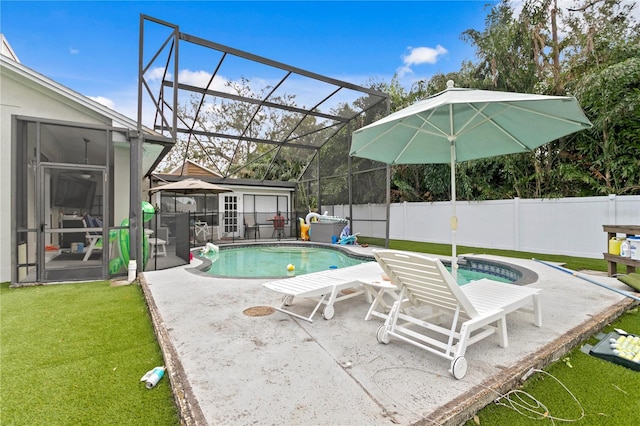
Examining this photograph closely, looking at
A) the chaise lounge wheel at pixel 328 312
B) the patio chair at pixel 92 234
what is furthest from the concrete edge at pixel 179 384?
the patio chair at pixel 92 234

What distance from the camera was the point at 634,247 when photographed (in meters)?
4.79

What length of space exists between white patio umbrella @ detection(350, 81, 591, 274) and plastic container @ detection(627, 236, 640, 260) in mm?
2341

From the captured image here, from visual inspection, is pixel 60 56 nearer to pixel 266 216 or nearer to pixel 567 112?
pixel 266 216

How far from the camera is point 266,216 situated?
14.4 meters

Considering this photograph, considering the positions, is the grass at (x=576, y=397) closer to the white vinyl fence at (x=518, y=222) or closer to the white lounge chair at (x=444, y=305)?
the white lounge chair at (x=444, y=305)

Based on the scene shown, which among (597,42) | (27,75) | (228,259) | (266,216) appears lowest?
(228,259)

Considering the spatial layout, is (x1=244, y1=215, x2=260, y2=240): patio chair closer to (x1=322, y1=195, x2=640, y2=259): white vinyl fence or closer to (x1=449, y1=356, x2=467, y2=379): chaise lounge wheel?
(x1=322, y1=195, x2=640, y2=259): white vinyl fence

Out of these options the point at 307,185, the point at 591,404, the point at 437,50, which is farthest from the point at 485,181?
the point at 437,50

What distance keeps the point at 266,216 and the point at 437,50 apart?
13804 millimetres

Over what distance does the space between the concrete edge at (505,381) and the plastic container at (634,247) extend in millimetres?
2327

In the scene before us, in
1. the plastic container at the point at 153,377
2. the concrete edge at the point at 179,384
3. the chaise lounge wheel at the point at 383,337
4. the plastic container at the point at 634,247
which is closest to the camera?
the concrete edge at the point at 179,384

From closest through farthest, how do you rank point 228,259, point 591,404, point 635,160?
1. point 591,404
2. point 635,160
3. point 228,259

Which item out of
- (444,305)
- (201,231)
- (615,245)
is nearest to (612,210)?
(615,245)

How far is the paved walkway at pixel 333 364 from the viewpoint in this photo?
185 cm
